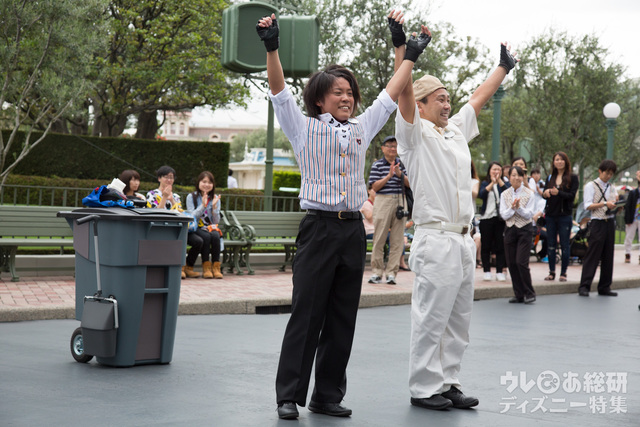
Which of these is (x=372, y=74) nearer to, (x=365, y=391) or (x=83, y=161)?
(x=83, y=161)

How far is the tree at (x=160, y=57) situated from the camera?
83.3 feet

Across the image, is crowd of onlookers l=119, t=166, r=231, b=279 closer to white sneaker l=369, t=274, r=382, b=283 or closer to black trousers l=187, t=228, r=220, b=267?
black trousers l=187, t=228, r=220, b=267

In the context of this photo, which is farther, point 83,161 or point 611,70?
point 611,70

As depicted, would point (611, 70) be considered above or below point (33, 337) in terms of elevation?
above

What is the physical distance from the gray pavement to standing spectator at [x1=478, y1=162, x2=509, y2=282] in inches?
155

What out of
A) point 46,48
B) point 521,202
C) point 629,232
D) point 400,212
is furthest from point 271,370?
point 629,232

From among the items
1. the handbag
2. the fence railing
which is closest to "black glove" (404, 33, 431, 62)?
the handbag

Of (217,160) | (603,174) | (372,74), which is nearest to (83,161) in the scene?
(217,160)

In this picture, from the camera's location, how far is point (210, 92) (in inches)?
1087

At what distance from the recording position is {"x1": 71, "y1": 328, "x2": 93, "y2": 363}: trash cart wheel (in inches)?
233

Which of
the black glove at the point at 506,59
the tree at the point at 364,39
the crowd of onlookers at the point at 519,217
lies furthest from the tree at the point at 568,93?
the black glove at the point at 506,59

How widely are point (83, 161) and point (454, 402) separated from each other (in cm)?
2195

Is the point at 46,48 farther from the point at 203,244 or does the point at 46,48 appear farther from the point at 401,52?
the point at 401,52

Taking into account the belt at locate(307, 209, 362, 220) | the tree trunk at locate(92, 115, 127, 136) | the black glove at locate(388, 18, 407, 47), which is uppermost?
the tree trunk at locate(92, 115, 127, 136)
